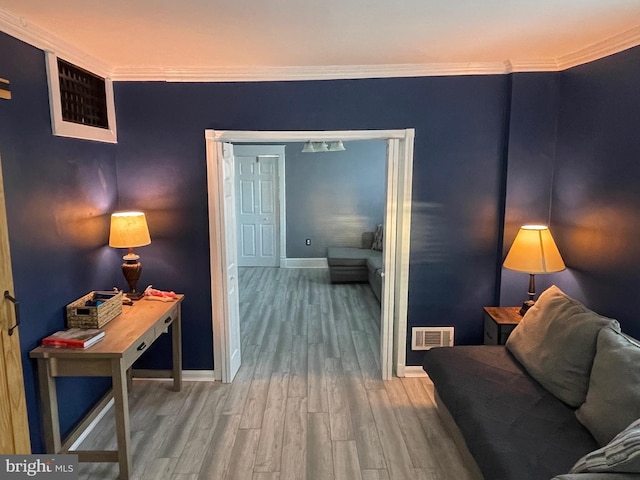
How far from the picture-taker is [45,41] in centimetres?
254

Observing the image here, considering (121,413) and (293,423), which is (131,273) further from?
(293,423)

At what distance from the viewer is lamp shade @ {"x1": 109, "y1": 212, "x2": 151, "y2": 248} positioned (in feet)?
10.4

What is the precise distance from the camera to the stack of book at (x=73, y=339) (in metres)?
2.48

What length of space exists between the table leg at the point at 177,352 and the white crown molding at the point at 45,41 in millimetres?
1948

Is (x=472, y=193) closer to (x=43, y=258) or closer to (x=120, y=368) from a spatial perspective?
(x=120, y=368)

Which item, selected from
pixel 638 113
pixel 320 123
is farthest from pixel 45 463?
pixel 638 113

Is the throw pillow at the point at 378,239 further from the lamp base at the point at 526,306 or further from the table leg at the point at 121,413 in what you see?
the table leg at the point at 121,413

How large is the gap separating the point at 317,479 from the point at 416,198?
217 cm

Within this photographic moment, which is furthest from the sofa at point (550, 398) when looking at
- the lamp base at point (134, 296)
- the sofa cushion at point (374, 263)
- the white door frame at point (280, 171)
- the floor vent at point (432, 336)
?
the white door frame at point (280, 171)

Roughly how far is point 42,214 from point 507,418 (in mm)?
2773

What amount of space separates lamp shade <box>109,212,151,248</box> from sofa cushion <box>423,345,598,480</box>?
2285 millimetres

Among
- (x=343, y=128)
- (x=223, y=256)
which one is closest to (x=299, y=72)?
(x=343, y=128)

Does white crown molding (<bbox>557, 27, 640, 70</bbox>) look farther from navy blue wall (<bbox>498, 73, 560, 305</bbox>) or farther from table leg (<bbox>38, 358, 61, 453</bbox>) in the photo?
table leg (<bbox>38, 358, 61, 453</bbox>)
